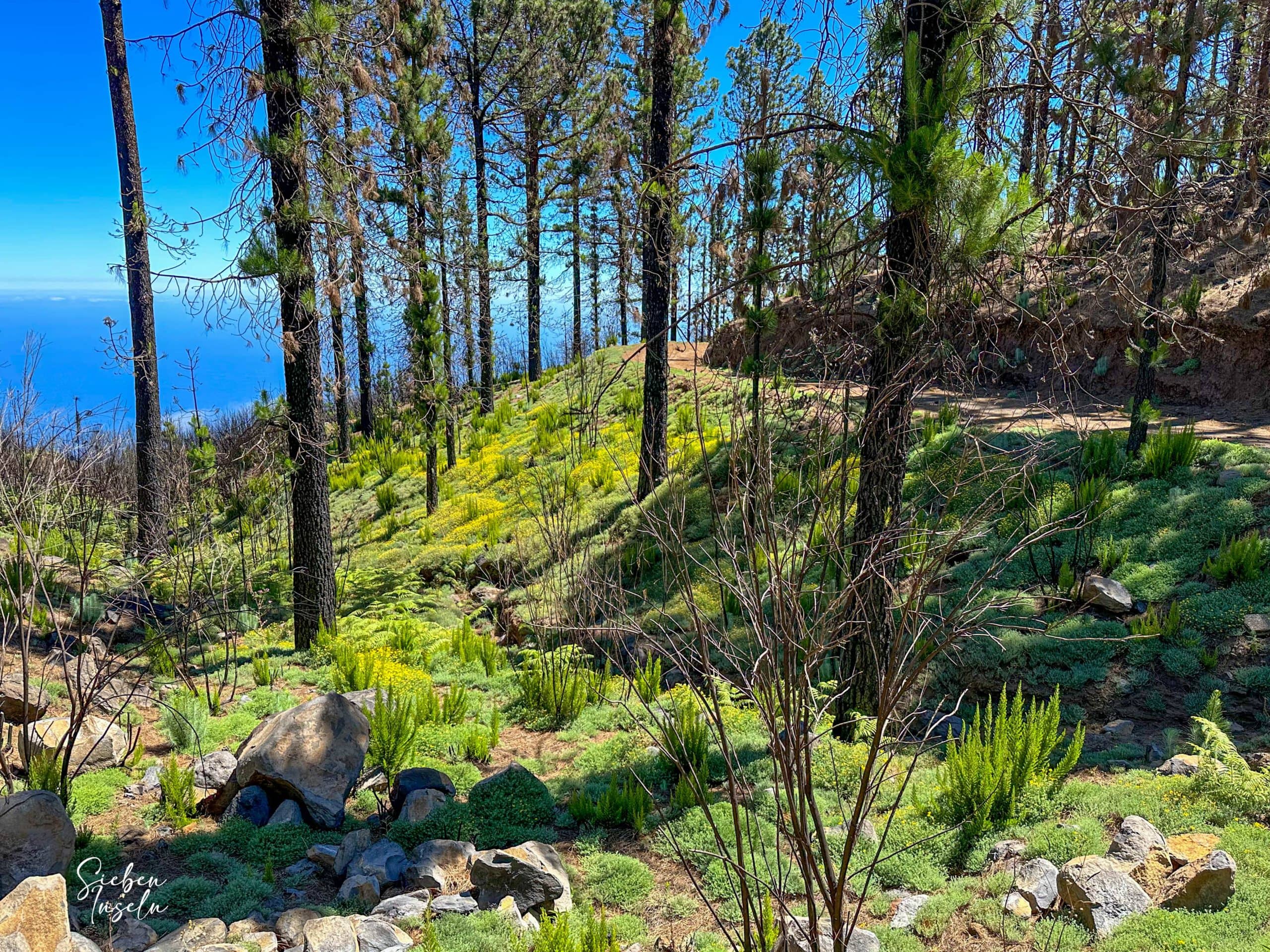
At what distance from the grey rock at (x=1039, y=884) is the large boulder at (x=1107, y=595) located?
130 inches

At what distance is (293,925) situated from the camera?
342 cm

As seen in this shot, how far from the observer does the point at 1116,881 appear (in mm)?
2984

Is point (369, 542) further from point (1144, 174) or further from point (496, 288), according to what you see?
point (1144, 174)

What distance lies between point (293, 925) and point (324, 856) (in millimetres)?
689

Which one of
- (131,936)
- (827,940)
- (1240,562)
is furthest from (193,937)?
(1240,562)

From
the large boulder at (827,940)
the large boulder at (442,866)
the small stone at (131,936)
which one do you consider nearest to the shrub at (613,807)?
the large boulder at (442,866)

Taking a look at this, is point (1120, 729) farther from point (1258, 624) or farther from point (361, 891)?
point (361, 891)

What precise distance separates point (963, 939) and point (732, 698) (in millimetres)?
2954

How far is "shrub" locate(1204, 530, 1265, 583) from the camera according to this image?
5930mm

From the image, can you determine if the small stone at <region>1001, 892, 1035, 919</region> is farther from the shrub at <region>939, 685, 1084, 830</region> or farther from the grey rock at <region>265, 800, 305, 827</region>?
the grey rock at <region>265, 800, 305, 827</region>

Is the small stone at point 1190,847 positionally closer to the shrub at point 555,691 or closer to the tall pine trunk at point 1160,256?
the tall pine trunk at point 1160,256

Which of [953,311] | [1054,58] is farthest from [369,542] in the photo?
[1054,58]

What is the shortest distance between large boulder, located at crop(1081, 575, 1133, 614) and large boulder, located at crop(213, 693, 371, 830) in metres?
5.74

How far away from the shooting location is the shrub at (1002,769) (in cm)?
379
